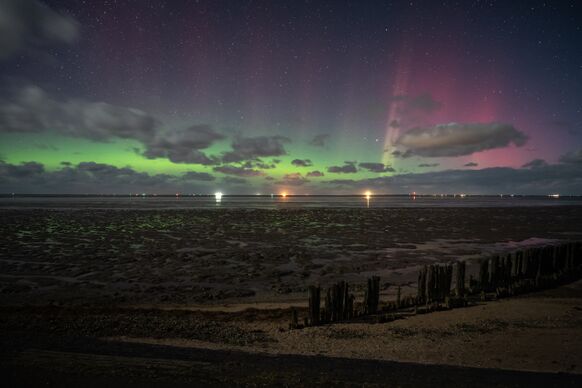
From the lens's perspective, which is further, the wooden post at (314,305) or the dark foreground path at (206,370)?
the wooden post at (314,305)

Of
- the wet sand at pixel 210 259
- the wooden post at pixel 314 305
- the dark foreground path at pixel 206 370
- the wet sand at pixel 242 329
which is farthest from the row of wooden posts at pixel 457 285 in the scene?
the dark foreground path at pixel 206 370

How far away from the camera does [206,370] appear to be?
7.93m

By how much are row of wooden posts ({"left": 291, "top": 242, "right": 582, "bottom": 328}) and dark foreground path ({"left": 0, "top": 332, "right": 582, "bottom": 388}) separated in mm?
3603

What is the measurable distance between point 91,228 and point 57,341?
119 feet

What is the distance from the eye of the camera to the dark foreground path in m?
7.43

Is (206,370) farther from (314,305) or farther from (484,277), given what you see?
(484,277)

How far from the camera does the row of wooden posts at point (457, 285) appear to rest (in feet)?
41.6

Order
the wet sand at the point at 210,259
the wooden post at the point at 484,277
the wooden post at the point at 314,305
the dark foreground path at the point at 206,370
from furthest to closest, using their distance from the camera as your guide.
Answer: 1. the wet sand at the point at 210,259
2. the wooden post at the point at 484,277
3. the wooden post at the point at 314,305
4. the dark foreground path at the point at 206,370

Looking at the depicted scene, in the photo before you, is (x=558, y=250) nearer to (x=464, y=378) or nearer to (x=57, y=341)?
(x=464, y=378)

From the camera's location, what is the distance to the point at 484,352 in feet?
31.8

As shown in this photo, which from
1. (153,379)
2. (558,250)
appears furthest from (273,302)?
(558,250)

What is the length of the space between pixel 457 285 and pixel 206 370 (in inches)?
490

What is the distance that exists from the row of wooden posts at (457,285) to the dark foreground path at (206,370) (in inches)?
142

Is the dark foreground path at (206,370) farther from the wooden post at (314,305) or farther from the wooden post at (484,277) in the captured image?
the wooden post at (484,277)
